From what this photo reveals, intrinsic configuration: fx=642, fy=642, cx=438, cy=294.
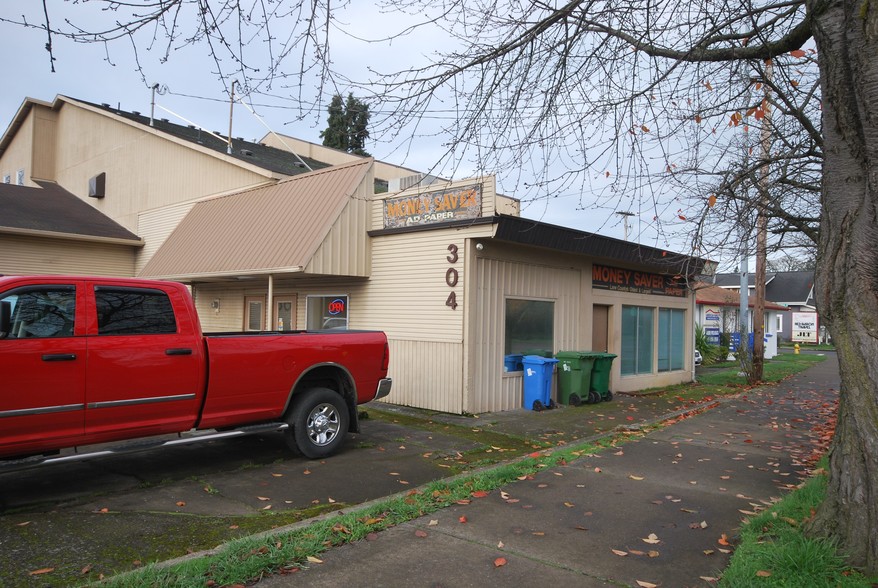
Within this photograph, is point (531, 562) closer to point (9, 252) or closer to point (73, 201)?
point (9, 252)

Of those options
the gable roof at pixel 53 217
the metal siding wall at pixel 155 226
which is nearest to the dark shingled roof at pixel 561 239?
the metal siding wall at pixel 155 226

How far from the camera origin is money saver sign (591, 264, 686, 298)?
15.8m

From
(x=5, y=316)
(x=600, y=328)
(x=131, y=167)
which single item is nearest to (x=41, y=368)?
(x=5, y=316)

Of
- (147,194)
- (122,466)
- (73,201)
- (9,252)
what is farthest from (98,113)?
(122,466)

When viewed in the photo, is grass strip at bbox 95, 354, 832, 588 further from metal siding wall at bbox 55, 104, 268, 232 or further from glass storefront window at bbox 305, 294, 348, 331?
metal siding wall at bbox 55, 104, 268, 232

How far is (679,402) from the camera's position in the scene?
1457cm

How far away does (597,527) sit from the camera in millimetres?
5570

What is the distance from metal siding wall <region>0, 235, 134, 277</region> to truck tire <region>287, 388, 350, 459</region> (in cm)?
1325

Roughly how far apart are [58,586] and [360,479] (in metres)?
3.44

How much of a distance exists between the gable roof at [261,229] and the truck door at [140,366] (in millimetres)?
5037

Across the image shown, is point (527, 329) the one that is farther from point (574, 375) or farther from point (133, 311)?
point (133, 311)

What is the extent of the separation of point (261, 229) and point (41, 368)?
27.9 ft

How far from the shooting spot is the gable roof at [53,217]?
17609 mm

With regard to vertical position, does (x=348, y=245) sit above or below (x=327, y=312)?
above
